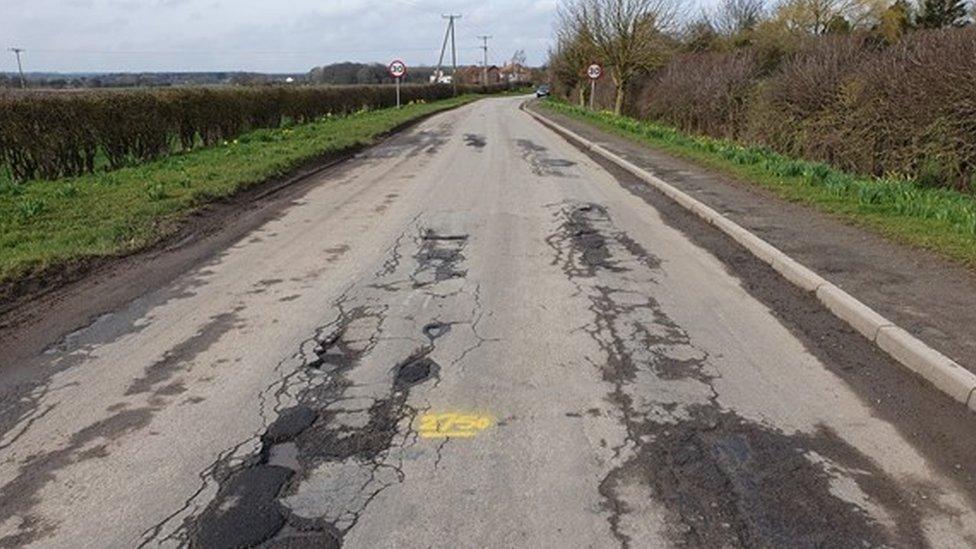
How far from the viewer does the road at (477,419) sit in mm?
3256

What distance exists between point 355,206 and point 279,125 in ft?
61.6

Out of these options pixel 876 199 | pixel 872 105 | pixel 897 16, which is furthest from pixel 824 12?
pixel 876 199

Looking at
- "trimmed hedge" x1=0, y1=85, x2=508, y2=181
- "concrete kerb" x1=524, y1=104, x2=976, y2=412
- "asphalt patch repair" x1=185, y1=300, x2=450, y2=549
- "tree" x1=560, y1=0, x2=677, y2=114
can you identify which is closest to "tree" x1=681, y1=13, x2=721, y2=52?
"tree" x1=560, y1=0, x2=677, y2=114

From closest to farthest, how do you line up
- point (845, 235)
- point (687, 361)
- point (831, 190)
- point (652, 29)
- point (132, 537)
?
point (132, 537)
point (687, 361)
point (845, 235)
point (831, 190)
point (652, 29)

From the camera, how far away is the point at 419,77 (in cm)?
11050

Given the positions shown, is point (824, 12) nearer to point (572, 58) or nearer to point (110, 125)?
point (572, 58)

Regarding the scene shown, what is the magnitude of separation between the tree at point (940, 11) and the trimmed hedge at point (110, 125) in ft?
133

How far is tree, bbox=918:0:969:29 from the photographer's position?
4409 centimetres

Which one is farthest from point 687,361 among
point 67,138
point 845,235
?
point 67,138

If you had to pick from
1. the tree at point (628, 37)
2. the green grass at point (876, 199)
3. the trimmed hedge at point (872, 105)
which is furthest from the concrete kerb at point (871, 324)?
the tree at point (628, 37)

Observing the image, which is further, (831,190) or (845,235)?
(831,190)

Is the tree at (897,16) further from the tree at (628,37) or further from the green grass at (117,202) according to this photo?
the green grass at (117,202)

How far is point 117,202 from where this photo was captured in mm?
10859

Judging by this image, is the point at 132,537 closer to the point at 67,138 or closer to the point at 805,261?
the point at 805,261
